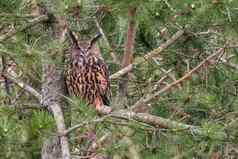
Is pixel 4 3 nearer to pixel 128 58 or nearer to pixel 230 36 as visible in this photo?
pixel 128 58

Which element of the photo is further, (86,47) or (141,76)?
(141,76)

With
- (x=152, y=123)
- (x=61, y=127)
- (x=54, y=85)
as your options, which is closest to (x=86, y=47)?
(x=54, y=85)

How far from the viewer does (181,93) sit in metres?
4.07

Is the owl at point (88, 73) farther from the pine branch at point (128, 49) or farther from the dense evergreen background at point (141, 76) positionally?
the pine branch at point (128, 49)

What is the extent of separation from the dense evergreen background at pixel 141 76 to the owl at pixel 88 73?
0.28 ft

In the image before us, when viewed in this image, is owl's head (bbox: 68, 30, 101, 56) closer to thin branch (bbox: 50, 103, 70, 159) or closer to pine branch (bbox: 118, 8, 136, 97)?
pine branch (bbox: 118, 8, 136, 97)

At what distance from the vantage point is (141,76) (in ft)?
15.4

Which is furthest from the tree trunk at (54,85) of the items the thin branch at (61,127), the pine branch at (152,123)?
the pine branch at (152,123)

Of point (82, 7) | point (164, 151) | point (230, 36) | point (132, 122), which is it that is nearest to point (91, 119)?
point (132, 122)

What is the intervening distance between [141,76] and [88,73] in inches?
30.7

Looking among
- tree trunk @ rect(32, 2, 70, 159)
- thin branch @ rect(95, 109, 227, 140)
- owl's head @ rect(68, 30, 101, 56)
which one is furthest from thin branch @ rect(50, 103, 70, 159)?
owl's head @ rect(68, 30, 101, 56)

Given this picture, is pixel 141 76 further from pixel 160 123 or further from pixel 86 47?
pixel 160 123

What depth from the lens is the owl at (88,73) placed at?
152 inches

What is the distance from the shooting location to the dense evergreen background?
2.89 metres
